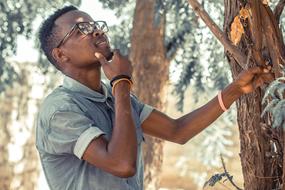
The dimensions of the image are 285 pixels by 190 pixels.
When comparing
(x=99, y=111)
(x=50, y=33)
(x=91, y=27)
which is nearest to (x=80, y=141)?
(x=99, y=111)

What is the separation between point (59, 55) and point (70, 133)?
14.3 inches

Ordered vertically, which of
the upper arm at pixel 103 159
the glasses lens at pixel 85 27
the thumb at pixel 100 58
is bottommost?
the upper arm at pixel 103 159

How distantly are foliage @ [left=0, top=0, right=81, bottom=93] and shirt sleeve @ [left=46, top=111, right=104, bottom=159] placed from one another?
4933 mm

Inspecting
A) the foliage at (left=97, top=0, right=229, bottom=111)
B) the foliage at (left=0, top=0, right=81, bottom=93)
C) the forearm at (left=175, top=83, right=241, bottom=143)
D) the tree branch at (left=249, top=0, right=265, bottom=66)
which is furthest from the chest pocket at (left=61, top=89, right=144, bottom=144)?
the foliage at (left=0, top=0, right=81, bottom=93)

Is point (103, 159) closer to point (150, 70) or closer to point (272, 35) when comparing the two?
point (272, 35)

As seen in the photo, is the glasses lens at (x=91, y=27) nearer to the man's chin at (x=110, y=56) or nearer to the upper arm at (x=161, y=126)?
the man's chin at (x=110, y=56)

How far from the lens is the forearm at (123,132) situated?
1.98 m

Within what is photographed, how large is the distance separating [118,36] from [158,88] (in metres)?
1.46

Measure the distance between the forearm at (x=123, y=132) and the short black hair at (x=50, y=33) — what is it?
383 millimetres

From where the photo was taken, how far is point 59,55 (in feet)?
7.69

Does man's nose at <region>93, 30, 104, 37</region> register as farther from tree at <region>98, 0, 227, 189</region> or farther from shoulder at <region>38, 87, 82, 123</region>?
tree at <region>98, 0, 227, 189</region>

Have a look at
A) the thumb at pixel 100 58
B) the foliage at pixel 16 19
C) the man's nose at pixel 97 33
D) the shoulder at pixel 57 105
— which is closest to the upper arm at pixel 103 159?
the shoulder at pixel 57 105

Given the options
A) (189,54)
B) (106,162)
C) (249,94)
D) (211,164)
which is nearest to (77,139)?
(106,162)

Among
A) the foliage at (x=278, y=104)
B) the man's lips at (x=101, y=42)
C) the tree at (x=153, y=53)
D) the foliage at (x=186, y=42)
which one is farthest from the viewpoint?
the foliage at (x=186, y=42)
